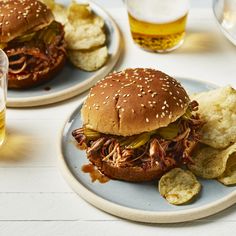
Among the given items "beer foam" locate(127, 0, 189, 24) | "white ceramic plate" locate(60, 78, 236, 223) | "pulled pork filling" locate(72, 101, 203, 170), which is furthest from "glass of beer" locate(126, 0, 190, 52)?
"white ceramic plate" locate(60, 78, 236, 223)

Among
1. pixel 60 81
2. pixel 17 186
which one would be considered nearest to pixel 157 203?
pixel 17 186

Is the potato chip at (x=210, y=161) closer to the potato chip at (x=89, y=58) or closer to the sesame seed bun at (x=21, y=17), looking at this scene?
the potato chip at (x=89, y=58)

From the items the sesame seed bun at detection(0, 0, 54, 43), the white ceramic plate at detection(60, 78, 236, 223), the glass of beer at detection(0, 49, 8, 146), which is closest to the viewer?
the white ceramic plate at detection(60, 78, 236, 223)

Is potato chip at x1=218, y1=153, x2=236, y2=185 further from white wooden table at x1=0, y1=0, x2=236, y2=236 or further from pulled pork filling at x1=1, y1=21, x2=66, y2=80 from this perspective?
pulled pork filling at x1=1, y1=21, x2=66, y2=80

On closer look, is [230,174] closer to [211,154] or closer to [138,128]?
[211,154]

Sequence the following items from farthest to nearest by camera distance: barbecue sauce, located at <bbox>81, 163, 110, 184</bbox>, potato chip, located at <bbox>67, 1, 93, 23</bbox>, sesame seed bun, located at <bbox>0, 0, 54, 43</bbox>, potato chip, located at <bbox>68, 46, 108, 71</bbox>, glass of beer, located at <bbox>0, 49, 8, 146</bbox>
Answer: potato chip, located at <bbox>67, 1, 93, 23</bbox>
potato chip, located at <bbox>68, 46, 108, 71</bbox>
sesame seed bun, located at <bbox>0, 0, 54, 43</bbox>
glass of beer, located at <bbox>0, 49, 8, 146</bbox>
barbecue sauce, located at <bbox>81, 163, 110, 184</bbox>

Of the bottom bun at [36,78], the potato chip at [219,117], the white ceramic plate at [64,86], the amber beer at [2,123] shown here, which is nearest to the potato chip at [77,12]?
the white ceramic plate at [64,86]
